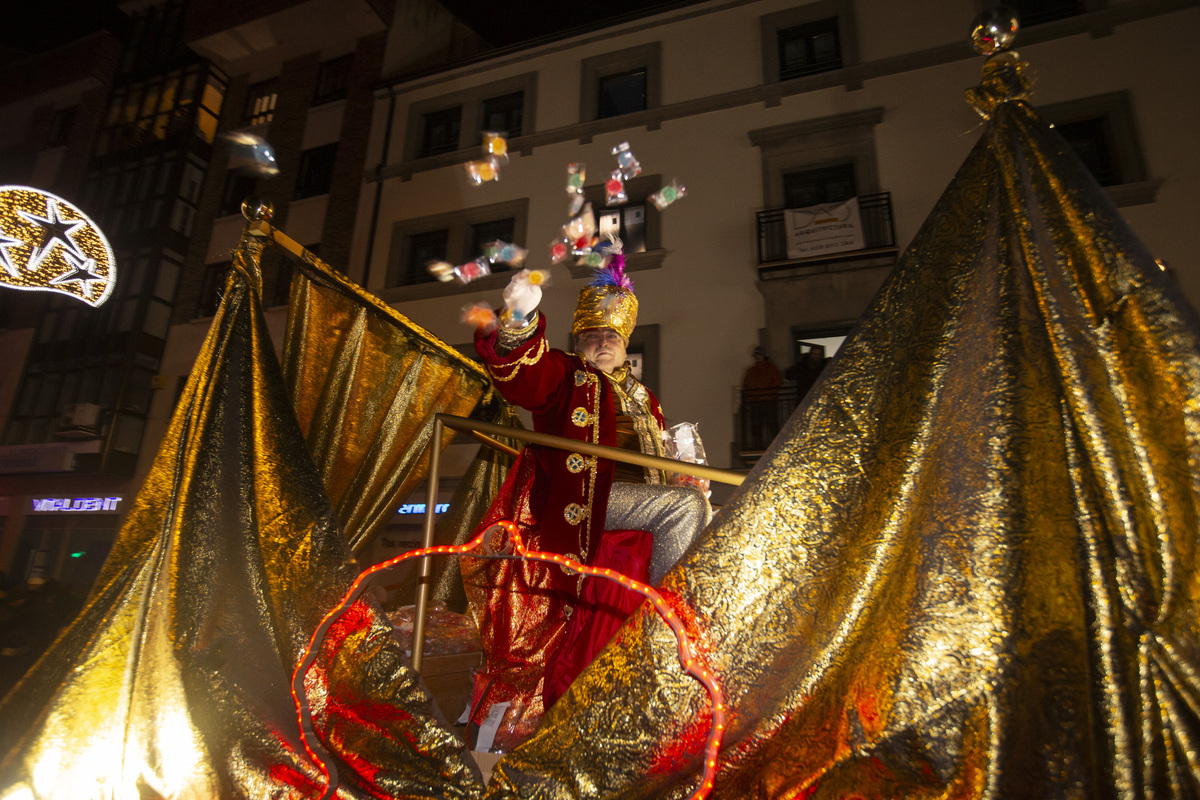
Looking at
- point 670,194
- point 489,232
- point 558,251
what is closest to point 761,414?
point 670,194

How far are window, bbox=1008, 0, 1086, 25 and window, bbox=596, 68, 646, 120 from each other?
18.1 feet

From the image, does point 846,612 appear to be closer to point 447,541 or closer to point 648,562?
point 648,562

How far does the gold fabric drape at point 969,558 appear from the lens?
1.02 meters

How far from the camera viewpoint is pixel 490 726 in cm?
244

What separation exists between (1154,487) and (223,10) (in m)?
19.1

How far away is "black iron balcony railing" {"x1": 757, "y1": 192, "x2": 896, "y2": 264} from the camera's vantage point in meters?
8.79

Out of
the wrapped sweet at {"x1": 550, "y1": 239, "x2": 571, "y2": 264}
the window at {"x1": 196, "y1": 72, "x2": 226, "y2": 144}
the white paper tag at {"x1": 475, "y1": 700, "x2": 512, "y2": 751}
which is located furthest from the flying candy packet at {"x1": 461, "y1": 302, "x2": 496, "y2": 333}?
the window at {"x1": 196, "y1": 72, "x2": 226, "y2": 144}

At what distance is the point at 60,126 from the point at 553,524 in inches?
814

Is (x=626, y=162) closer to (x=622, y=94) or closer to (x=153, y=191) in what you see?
(x=622, y=94)

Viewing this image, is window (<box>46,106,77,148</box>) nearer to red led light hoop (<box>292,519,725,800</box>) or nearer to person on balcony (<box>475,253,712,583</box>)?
person on balcony (<box>475,253,712,583</box>)

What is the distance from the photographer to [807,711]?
3.98ft

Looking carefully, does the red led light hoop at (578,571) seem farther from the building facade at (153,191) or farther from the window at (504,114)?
the building facade at (153,191)

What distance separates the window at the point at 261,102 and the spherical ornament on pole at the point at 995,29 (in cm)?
1666

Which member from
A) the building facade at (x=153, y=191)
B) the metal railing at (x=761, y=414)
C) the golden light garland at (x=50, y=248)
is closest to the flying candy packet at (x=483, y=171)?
the building facade at (x=153, y=191)
